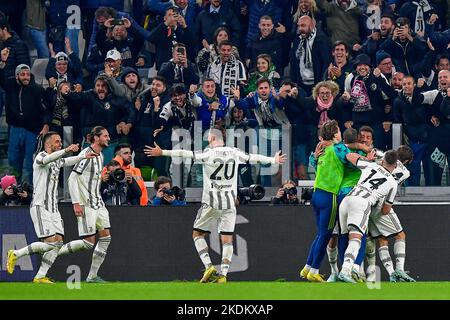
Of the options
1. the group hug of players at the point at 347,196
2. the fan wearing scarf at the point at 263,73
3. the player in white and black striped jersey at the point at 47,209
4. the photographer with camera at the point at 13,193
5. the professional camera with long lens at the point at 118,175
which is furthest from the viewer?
the fan wearing scarf at the point at 263,73

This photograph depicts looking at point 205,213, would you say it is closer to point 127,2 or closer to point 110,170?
point 110,170

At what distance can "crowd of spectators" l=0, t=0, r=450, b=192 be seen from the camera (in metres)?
21.7

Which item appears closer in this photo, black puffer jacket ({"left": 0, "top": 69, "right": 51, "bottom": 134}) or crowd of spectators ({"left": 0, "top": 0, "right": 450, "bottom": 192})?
crowd of spectators ({"left": 0, "top": 0, "right": 450, "bottom": 192})

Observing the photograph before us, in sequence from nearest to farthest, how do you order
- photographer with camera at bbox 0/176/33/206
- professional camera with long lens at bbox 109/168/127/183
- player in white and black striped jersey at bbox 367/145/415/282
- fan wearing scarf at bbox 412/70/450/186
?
player in white and black striped jersey at bbox 367/145/415/282 < professional camera with long lens at bbox 109/168/127/183 < photographer with camera at bbox 0/176/33/206 < fan wearing scarf at bbox 412/70/450/186

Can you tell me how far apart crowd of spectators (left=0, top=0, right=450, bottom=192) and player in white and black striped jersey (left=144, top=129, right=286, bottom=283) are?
201 centimetres

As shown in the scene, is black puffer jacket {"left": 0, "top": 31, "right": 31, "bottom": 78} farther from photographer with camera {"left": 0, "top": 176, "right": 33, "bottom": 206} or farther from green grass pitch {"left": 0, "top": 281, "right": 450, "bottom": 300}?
green grass pitch {"left": 0, "top": 281, "right": 450, "bottom": 300}

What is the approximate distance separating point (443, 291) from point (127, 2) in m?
9.77

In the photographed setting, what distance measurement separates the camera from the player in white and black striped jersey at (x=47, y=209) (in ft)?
62.9

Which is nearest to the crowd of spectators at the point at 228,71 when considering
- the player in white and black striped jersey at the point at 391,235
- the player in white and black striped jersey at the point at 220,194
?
the player in white and black striped jersey at the point at 220,194

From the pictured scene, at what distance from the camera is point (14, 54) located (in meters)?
Result: 23.2

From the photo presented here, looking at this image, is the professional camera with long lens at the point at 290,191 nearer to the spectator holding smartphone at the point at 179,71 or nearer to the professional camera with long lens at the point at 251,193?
the professional camera with long lens at the point at 251,193

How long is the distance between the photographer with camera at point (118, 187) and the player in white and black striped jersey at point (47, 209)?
1.09m

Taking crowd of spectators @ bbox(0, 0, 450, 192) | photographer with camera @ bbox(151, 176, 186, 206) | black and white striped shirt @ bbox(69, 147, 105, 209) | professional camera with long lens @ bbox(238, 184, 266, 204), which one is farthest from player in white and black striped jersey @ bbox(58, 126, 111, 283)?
professional camera with long lens @ bbox(238, 184, 266, 204)
